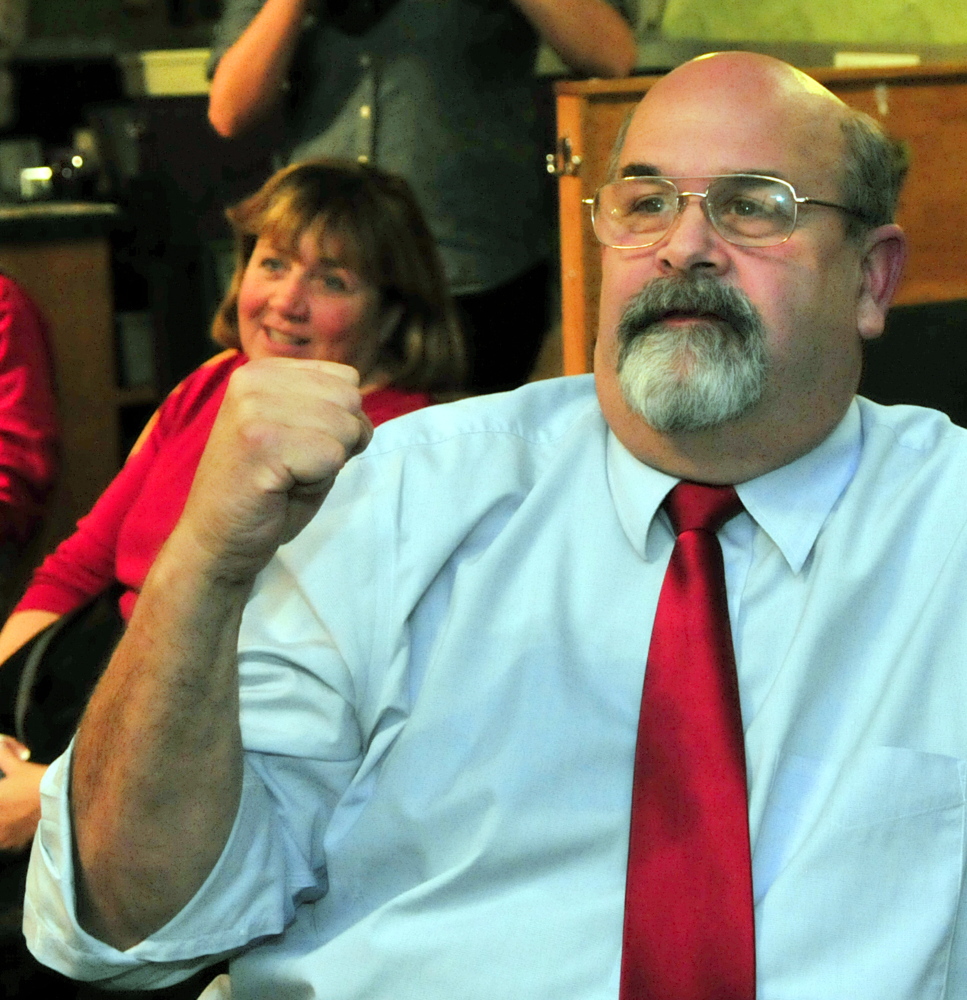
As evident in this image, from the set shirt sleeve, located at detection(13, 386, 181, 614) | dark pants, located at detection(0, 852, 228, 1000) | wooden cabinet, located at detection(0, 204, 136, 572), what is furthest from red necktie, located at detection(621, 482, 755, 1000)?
wooden cabinet, located at detection(0, 204, 136, 572)

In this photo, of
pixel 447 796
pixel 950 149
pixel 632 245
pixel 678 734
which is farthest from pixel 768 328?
pixel 950 149

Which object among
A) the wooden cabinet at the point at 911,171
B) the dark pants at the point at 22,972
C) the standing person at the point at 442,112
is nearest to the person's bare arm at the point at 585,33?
the standing person at the point at 442,112

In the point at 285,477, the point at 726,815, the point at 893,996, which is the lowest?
the point at 893,996

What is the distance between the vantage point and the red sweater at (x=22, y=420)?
6.92 ft

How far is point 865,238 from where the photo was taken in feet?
4.21

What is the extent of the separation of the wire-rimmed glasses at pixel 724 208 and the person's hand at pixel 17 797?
85cm

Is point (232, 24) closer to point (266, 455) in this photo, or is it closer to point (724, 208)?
point (724, 208)

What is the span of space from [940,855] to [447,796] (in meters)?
0.39

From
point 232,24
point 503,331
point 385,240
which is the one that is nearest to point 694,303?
point 385,240

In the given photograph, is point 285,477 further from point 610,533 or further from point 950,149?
point 950,149

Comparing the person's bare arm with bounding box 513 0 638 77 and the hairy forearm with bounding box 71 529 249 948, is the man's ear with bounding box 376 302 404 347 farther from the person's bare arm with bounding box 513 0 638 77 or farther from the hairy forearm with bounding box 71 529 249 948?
the hairy forearm with bounding box 71 529 249 948

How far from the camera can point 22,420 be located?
7.00 feet

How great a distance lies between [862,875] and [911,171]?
1.19m

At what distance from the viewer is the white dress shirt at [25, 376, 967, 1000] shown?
41.3 inches
